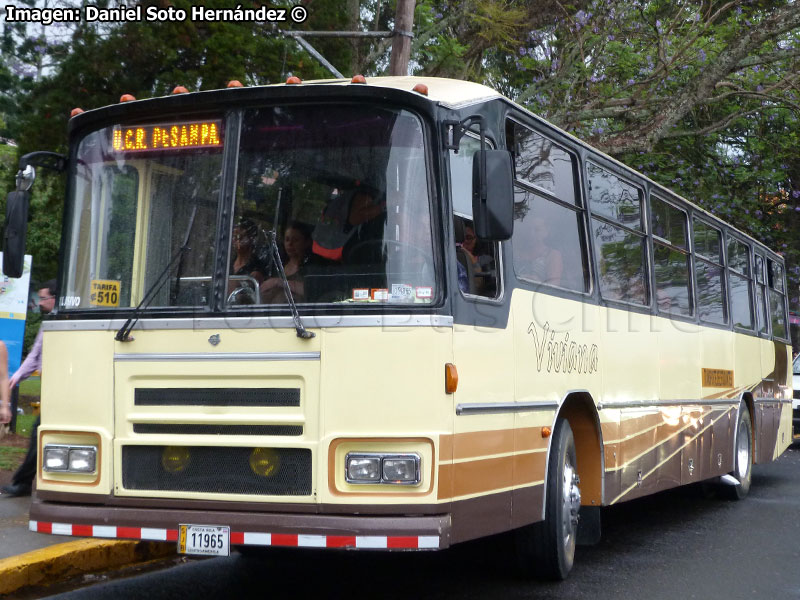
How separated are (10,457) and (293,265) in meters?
6.94

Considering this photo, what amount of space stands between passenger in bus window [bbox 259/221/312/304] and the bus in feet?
0.04

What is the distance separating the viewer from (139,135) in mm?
6535

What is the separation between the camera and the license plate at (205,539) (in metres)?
5.81

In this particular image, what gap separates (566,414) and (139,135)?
3.43 metres

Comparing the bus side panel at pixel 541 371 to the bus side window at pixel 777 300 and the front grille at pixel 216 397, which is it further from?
the bus side window at pixel 777 300

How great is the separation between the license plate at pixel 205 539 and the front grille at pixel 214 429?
497 mm

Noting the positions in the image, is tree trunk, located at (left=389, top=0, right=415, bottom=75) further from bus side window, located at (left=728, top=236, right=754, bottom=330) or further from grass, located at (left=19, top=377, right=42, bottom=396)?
grass, located at (left=19, top=377, right=42, bottom=396)

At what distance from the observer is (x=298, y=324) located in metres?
5.89

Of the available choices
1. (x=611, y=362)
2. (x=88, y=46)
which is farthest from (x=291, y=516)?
(x=88, y=46)

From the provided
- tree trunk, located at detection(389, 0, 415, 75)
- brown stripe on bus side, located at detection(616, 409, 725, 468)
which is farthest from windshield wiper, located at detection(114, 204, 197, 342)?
tree trunk, located at detection(389, 0, 415, 75)

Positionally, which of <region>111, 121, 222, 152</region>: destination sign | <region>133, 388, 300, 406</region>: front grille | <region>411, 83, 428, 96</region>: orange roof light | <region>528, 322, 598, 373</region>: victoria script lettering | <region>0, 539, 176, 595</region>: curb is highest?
<region>411, 83, 428, 96</region>: orange roof light

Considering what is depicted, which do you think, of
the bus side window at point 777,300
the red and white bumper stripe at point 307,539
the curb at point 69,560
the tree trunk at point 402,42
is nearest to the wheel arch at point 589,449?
the red and white bumper stripe at point 307,539

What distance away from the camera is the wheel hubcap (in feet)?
24.8

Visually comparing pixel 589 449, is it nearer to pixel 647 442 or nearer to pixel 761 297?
pixel 647 442
